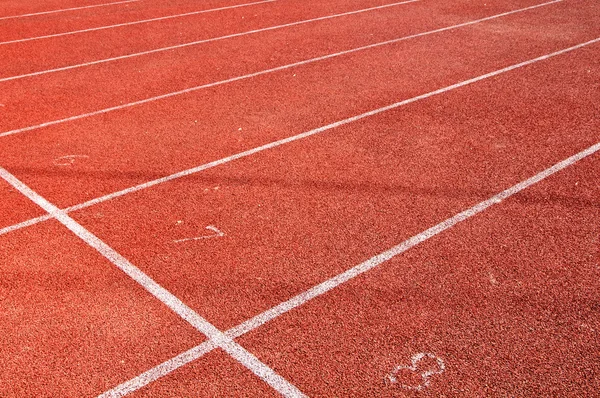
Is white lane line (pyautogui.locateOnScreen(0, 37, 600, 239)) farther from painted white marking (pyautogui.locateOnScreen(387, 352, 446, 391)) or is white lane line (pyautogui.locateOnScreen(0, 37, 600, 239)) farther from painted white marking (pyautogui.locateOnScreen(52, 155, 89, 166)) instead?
painted white marking (pyautogui.locateOnScreen(387, 352, 446, 391))

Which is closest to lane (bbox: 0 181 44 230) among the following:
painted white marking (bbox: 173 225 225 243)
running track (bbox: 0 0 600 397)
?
running track (bbox: 0 0 600 397)

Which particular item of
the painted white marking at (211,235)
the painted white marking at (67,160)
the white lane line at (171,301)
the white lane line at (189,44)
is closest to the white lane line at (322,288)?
the white lane line at (171,301)

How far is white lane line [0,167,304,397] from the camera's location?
14.6 ft

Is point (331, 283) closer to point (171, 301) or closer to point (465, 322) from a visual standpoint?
point (465, 322)

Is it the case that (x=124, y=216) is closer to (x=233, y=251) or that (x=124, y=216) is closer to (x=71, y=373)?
(x=233, y=251)

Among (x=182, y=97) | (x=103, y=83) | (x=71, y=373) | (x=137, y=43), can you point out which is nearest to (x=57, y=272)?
A: (x=71, y=373)

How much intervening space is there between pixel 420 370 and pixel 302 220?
2105mm

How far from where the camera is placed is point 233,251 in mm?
5820

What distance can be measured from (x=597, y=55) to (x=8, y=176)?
8.28 meters

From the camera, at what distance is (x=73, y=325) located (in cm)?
497

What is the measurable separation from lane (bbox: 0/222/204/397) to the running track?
16mm

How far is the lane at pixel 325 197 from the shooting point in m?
5.55

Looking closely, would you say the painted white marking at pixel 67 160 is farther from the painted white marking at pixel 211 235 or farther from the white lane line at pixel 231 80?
the painted white marking at pixel 211 235

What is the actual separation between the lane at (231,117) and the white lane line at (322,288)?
2443 mm
